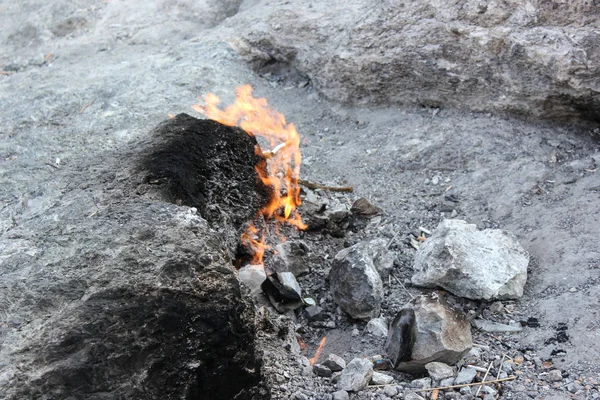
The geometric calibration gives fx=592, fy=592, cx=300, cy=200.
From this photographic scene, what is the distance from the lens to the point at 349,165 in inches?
199

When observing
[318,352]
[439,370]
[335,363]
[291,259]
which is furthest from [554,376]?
[291,259]

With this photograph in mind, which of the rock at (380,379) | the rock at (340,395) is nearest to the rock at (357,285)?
the rock at (380,379)

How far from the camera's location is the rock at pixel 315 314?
3578mm

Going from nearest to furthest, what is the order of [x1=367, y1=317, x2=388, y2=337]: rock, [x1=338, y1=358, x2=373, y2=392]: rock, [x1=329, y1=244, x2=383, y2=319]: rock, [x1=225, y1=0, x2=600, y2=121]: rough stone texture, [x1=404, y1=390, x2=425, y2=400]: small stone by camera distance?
[x1=404, y1=390, x2=425, y2=400]: small stone < [x1=338, y1=358, x2=373, y2=392]: rock < [x1=367, y1=317, x2=388, y2=337]: rock < [x1=329, y1=244, x2=383, y2=319]: rock < [x1=225, y1=0, x2=600, y2=121]: rough stone texture

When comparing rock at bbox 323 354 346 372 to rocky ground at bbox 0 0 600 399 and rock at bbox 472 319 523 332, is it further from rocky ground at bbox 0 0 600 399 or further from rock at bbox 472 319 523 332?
rock at bbox 472 319 523 332

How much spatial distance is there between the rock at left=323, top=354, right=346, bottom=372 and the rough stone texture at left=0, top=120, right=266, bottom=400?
0.50 metres

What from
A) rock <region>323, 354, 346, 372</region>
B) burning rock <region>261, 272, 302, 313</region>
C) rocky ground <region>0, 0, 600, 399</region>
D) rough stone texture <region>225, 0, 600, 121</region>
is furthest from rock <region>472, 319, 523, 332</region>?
rough stone texture <region>225, 0, 600, 121</region>

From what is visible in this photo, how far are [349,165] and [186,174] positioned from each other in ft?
5.93

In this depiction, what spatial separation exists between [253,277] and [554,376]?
5.72 ft

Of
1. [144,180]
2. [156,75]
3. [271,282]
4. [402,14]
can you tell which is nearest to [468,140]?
[402,14]

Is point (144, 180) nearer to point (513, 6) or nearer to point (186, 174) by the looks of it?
point (186, 174)

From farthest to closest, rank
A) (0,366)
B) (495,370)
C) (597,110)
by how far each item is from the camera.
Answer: (597,110) → (495,370) → (0,366)

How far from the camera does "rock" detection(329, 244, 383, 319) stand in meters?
3.47

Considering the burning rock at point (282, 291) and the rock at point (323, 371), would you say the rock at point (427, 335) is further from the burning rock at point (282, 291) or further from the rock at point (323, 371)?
the burning rock at point (282, 291)
